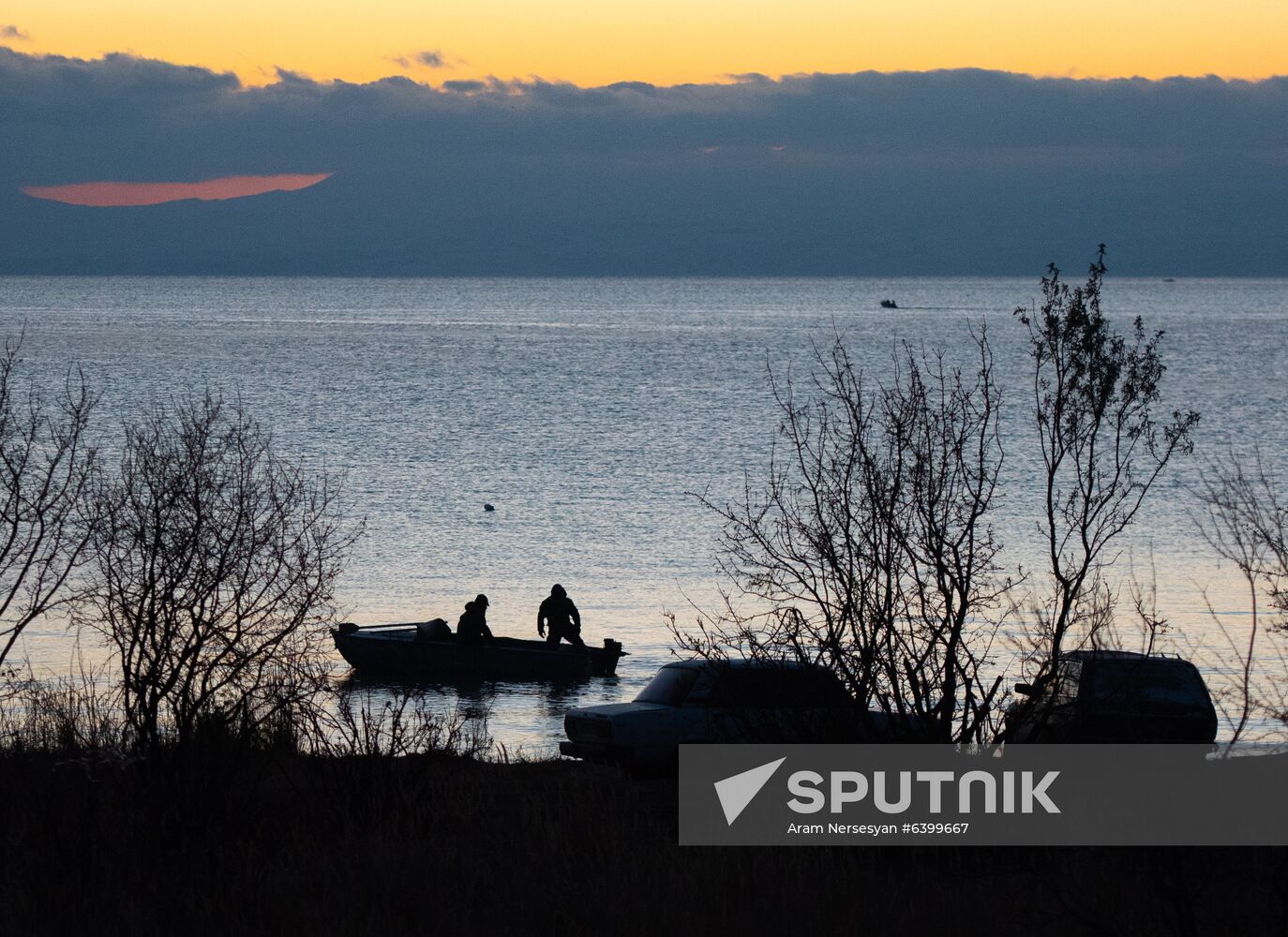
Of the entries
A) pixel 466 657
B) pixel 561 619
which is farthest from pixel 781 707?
pixel 466 657

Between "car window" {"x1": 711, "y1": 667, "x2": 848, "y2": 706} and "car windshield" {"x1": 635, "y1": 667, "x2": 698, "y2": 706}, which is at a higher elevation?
"car window" {"x1": 711, "y1": 667, "x2": 848, "y2": 706}

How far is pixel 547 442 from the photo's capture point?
214 ft

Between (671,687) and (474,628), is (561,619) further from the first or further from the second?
(671,687)

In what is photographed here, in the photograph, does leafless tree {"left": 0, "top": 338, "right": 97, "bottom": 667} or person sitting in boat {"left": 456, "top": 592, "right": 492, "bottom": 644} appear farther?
person sitting in boat {"left": 456, "top": 592, "right": 492, "bottom": 644}

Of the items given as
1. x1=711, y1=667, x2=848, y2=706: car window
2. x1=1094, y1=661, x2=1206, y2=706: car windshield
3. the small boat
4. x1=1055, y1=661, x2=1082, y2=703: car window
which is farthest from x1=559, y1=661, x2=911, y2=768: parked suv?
the small boat

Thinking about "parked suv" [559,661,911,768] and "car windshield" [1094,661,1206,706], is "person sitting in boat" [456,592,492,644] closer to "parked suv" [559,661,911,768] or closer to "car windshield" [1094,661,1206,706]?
"parked suv" [559,661,911,768]

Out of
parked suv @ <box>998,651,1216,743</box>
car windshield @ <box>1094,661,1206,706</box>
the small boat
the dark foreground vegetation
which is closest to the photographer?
car windshield @ <box>1094,661,1206,706</box>

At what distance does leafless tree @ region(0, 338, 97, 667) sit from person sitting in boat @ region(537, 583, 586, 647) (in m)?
7.66

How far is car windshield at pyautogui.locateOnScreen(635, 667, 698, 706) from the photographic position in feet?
50.1

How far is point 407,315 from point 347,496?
5937 inches

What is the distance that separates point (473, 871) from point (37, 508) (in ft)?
18.4

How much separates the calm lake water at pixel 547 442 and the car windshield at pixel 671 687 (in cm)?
479

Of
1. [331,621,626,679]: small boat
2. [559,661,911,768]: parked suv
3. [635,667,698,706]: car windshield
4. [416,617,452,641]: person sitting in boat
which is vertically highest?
[559,661,911,768]: parked suv

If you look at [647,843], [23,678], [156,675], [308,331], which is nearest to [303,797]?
[156,675]
